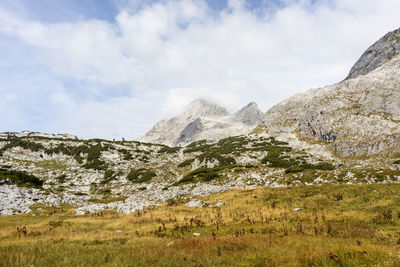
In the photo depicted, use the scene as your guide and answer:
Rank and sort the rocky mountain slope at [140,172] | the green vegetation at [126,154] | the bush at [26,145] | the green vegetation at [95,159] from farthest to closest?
the bush at [26,145] → the green vegetation at [126,154] → the green vegetation at [95,159] → the rocky mountain slope at [140,172]

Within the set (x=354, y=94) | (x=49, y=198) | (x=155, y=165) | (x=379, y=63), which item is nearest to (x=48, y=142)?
(x=155, y=165)

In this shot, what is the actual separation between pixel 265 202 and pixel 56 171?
74.0 metres

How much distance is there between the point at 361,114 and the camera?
8325 cm

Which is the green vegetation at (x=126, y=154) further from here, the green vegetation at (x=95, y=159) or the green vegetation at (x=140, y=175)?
the green vegetation at (x=140, y=175)

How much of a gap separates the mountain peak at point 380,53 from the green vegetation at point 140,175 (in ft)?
444

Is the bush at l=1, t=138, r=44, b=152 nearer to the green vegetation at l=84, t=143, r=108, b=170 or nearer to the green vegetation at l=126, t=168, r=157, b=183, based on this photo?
the green vegetation at l=84, t=143, r=108, b=170

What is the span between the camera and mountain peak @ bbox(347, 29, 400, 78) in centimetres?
11656

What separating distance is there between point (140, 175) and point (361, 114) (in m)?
84.9

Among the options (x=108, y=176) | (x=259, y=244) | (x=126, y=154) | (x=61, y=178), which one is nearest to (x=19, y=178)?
(x=61, y=178)

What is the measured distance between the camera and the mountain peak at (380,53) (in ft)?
382

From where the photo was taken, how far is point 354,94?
3752 inches

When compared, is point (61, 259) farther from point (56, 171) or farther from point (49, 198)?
point (56, 171)

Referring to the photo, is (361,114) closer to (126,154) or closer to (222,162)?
(222,162)

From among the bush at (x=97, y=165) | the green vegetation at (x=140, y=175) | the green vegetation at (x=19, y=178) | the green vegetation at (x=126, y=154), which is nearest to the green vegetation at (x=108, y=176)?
the bush at (x=97, y=165)
